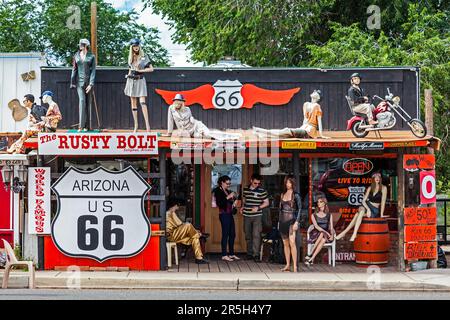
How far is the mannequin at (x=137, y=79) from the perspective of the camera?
15.4 m

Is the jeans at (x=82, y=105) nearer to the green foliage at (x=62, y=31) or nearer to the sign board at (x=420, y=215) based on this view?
the sign board at (x=420, y=215)

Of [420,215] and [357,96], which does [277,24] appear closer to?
[357,96]

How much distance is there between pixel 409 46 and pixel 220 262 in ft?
37.7

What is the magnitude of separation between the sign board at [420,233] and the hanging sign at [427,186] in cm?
52

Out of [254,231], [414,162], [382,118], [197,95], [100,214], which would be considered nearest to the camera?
[100,214]

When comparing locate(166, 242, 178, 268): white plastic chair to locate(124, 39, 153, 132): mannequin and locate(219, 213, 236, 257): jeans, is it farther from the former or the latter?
locate(124, 39, 153, 132): mannequin

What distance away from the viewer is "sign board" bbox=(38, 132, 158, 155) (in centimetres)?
1442

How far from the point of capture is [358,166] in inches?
632

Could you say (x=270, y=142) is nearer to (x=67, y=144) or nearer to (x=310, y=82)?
(x=310, y=82)

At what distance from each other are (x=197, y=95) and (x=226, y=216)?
257 centimetres

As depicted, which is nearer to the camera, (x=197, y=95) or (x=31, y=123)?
(x=31, y=123)

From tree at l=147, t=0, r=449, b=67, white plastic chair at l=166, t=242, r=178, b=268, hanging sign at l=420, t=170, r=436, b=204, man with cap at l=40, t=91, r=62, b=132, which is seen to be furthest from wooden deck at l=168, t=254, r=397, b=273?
tree at l=147, t=0, r=449, b=67

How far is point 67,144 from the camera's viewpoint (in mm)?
14469

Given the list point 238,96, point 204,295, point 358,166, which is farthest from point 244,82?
point 204,295
